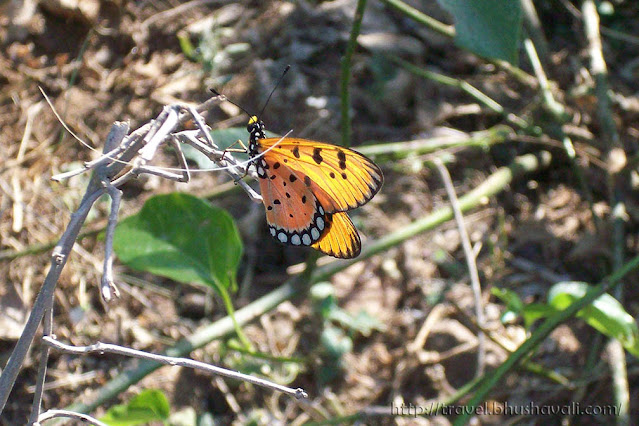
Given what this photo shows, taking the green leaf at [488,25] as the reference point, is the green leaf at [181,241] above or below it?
below

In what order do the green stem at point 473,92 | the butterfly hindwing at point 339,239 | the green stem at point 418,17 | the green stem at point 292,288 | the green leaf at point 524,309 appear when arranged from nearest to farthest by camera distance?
the butterfly hindwing at point 339,239, the green stem at point 292,288, the green leaf at point 524,309, the green stem at point 418,17, the green stem at point 473,92

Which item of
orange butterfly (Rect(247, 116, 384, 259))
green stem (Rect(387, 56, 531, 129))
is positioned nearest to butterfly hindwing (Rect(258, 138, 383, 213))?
orange butterfly (Rect(247, 116, 384, 259))

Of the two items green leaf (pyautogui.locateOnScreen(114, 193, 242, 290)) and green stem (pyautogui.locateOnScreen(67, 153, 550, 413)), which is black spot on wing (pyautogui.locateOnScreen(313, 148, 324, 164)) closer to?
green leaf (pyautogui.locateOnScreen(114, 193, 242, 290))

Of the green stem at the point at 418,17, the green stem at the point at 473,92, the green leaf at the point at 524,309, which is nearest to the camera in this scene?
the green leaf at the point at 524,309

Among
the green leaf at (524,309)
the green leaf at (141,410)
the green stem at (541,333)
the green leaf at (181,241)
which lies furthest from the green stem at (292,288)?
the green stem at (541,333)

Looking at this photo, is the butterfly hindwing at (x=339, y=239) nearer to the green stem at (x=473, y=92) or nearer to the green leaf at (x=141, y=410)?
the green leaf at (x=141, y=410)

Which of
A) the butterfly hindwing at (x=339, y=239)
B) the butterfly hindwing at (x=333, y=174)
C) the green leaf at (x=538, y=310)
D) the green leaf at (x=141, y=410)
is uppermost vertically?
the butterfly hindwing at (x=333, y=174)

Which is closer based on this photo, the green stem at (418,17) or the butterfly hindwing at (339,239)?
the butterfly hindwing at (339,239)
